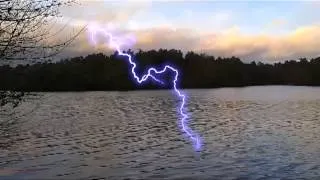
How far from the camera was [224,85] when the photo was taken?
17900 cm

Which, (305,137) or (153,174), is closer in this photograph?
(153,174)

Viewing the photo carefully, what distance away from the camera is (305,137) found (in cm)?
2772

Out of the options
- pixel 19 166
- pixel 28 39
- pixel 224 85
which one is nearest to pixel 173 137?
pixel 19 166

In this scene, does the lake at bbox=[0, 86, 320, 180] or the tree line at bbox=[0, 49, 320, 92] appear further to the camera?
the tree line at bbox=[0, 49, 320, 92]

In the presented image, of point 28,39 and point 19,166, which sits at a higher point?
point 28,39

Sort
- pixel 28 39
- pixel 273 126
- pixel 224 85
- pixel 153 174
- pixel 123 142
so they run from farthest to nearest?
1. pixel 224 85
2. pixel 273 126
3. pixel 123 142
4. pixel 153 174
5. pixel 28 39

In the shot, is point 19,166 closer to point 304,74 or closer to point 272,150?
point 272,150

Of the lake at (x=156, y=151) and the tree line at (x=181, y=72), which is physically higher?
the tree line at (x=181, y=72)

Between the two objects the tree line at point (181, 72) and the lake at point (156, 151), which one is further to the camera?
the tree line at point (181, 72)

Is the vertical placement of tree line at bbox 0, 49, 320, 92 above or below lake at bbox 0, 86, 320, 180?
above

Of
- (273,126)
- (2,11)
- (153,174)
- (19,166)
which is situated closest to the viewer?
(2,11)

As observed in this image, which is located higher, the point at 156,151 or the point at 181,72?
the point at 181,72

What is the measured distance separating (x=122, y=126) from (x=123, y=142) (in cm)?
986

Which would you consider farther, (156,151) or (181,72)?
(181,72)
